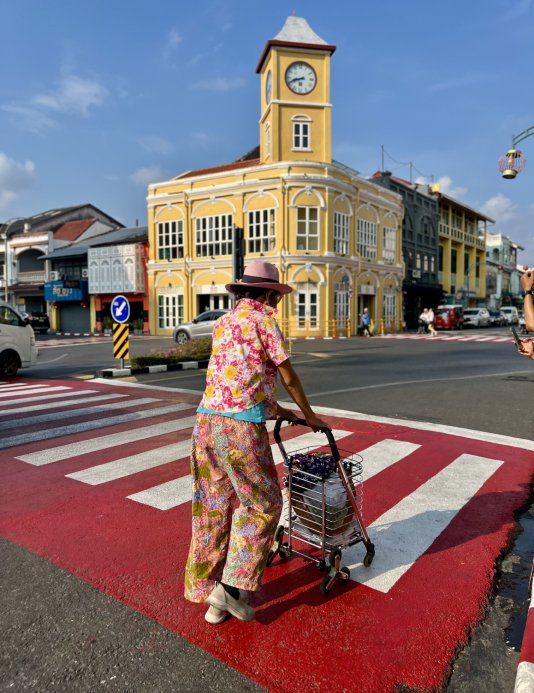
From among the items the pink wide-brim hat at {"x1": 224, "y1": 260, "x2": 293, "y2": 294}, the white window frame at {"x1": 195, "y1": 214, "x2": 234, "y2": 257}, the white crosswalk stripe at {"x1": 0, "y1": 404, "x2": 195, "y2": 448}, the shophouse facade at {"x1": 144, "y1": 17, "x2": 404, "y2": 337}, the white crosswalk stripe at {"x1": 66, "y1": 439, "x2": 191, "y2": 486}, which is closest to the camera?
the pink wide-brim hat at {"x1": 224, "y1": 260, "x2": 293, "y2": 294}

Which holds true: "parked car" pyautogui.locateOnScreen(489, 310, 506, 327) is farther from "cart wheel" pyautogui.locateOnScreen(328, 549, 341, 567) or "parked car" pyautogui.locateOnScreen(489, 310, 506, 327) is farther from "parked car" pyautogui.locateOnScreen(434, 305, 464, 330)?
"cart wheel" pyautogui.locateOnScreen(328, 549, 341, 567)

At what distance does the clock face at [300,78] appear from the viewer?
2984 cm

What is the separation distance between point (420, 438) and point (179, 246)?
28853mm

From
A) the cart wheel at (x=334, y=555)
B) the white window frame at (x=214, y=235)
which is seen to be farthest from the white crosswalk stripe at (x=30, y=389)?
the white window frame at (x=214, y=235)

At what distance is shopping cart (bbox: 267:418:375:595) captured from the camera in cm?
291

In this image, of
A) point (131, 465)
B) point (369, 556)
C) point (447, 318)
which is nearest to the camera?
point (369, 556)

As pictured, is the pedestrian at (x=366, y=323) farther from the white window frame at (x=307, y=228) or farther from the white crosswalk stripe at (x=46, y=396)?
A: the white crosswalk stripe at (x=46, y=396)

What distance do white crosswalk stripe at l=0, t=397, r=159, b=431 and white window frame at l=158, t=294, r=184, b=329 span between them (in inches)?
967

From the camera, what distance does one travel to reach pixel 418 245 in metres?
42.4

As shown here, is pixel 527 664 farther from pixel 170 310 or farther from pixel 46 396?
pixel 170 310

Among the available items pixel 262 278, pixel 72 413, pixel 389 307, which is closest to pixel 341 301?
pixel 389 307

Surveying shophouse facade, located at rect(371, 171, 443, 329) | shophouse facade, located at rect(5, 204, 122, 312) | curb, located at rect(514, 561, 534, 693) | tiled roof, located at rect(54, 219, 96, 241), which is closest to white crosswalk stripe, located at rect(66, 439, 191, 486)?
curb, located at rect(514, 561, 534, 693)

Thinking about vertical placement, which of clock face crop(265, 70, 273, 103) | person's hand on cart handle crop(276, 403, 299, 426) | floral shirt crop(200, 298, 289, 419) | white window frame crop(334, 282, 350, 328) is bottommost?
person's hand on cart handle crop(276, 403, 299, 426)

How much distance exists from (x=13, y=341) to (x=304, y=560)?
445 inches
